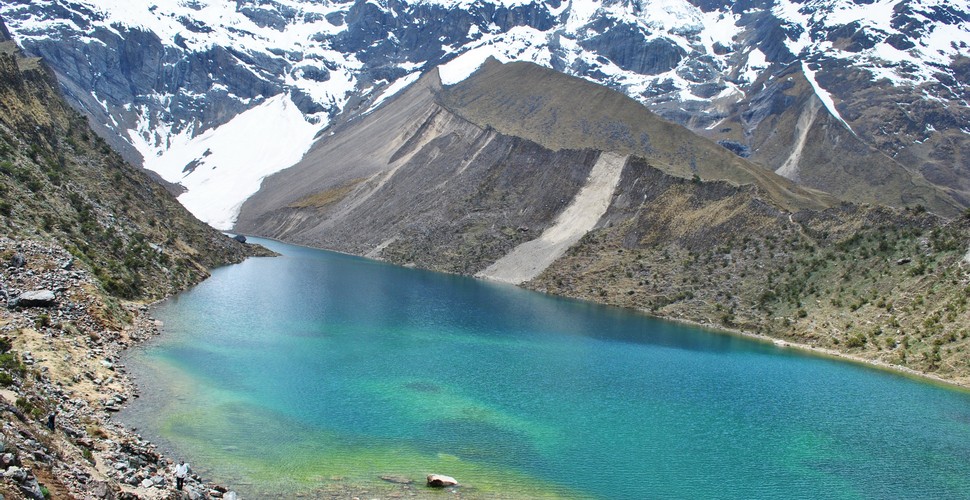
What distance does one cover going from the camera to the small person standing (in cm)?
2161

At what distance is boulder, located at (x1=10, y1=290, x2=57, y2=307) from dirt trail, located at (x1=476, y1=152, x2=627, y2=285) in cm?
5966

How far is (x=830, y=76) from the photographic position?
193 m

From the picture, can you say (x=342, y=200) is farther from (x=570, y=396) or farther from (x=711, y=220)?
(x=570, y=396)

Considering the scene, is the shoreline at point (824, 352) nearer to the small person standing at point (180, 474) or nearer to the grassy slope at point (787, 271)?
the grassy slope at point (787, 271)

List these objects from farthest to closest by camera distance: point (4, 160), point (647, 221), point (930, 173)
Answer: point (930, 173) < point (647, 221) < point (4, 160)

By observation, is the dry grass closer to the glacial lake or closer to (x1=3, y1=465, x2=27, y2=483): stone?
the glacial lake

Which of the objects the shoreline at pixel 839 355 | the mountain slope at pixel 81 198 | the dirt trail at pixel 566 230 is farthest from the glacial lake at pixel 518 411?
the dirt trail at pixel 566 230

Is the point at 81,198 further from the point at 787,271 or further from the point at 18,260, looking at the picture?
the point at 787,271

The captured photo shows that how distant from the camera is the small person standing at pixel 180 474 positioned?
21609 mm

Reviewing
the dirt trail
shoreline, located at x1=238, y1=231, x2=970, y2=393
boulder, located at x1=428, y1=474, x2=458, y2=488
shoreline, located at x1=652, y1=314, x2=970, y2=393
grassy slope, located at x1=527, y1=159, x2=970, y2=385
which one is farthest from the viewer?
the dirt trail

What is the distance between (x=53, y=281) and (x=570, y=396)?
24768 millimetres

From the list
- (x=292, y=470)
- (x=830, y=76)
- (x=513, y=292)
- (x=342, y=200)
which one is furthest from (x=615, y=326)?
(x=830, y=76)

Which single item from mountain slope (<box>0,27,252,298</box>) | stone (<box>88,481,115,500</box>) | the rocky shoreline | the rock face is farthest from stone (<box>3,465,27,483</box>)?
the rock face

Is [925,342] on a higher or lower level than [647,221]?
lower
